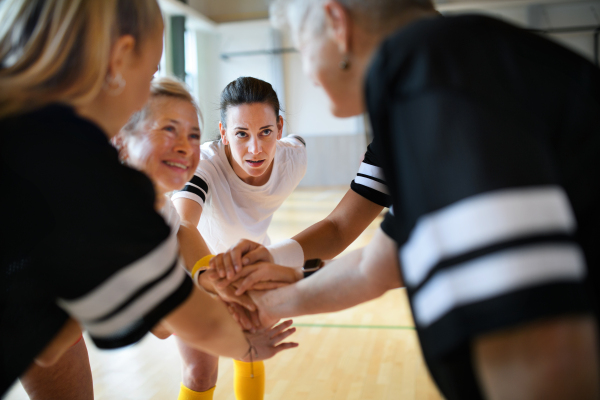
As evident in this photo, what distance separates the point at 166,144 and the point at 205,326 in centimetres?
66

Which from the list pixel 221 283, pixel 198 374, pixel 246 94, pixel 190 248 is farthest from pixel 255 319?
pixel 246 94

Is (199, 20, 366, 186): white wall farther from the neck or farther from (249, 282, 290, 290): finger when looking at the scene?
(249, 282, 290, 290): finger

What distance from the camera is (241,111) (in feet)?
7.48

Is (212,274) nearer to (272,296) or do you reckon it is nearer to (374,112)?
(272,296)

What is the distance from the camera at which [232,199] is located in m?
2.38

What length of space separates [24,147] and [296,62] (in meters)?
11.9

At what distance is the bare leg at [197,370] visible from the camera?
2039mm

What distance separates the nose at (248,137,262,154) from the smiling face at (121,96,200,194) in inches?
25.3

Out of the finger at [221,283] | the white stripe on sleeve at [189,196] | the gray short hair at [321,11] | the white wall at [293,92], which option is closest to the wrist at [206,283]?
the finger at [221,283]

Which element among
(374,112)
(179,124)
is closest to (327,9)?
(374,112)

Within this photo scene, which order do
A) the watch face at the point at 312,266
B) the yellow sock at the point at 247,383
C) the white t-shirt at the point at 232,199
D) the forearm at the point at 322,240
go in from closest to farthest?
the watch face at the point at 312,266
the forearm at the point at 322,240
the yellow sock at the point at 247,383
the white t-shirt at the point at 232,199

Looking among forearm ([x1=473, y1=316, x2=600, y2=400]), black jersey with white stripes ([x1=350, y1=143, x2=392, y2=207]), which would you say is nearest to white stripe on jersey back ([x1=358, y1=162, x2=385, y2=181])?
black jersey with white stripes ([x1=350, y1=143, x2=392, y2=207])

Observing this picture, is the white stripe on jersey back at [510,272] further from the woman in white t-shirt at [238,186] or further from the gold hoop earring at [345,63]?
the woman in white t-shirt at [238,186]

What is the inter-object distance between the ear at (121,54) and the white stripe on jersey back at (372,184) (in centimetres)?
107
